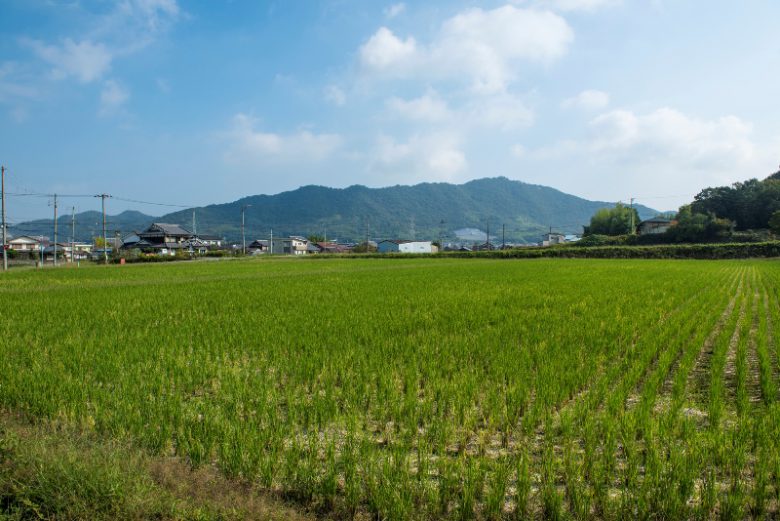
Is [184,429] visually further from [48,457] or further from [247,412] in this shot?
[48,457]

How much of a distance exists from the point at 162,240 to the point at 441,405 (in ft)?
243

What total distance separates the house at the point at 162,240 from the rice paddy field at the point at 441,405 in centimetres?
6492

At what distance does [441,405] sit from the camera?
174 inches

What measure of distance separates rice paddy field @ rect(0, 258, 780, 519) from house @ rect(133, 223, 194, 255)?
213 feet

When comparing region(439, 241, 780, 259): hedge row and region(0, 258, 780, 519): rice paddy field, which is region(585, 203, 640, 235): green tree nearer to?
region(439, 241, 780, 259): hedge row

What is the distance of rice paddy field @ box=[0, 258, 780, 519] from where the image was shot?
296 cm

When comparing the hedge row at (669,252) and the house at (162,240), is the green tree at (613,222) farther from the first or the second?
the house at (162,240)

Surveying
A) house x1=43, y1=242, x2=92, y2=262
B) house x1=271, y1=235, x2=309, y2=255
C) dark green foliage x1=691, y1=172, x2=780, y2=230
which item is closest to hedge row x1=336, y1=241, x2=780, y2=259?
dark green foliage x1=691, y1=172, x2=780, y2=230

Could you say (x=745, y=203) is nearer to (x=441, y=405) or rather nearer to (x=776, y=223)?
(x=776, y=223)

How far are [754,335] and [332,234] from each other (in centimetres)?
17504

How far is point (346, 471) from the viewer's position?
3.13 meters

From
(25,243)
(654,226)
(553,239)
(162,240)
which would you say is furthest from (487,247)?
(25,243)

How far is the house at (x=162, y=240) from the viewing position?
227 ft

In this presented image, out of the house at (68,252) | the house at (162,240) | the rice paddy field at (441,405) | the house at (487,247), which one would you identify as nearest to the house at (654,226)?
the house at (487,247)
